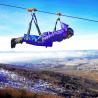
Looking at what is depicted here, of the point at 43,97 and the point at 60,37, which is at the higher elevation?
the point at 60,37

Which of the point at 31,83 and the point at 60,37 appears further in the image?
the point at 31,83

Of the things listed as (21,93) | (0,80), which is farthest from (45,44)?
(0,80)

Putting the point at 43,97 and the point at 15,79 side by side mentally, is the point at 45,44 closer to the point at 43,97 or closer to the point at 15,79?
the point at 43,97

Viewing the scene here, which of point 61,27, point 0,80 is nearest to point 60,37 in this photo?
point 61,27

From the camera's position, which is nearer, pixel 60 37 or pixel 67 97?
pixel 60 37

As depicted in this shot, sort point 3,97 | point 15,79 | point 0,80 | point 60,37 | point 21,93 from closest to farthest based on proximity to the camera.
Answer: point 60,37
point 3,97
point 21,93
point 0,80
point 15,79

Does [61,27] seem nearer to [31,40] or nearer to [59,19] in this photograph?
[59,19]

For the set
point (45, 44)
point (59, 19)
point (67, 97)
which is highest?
point (59, 19)

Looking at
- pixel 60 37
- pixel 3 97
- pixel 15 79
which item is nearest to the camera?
pixel 60 37

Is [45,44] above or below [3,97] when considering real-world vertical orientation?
above
